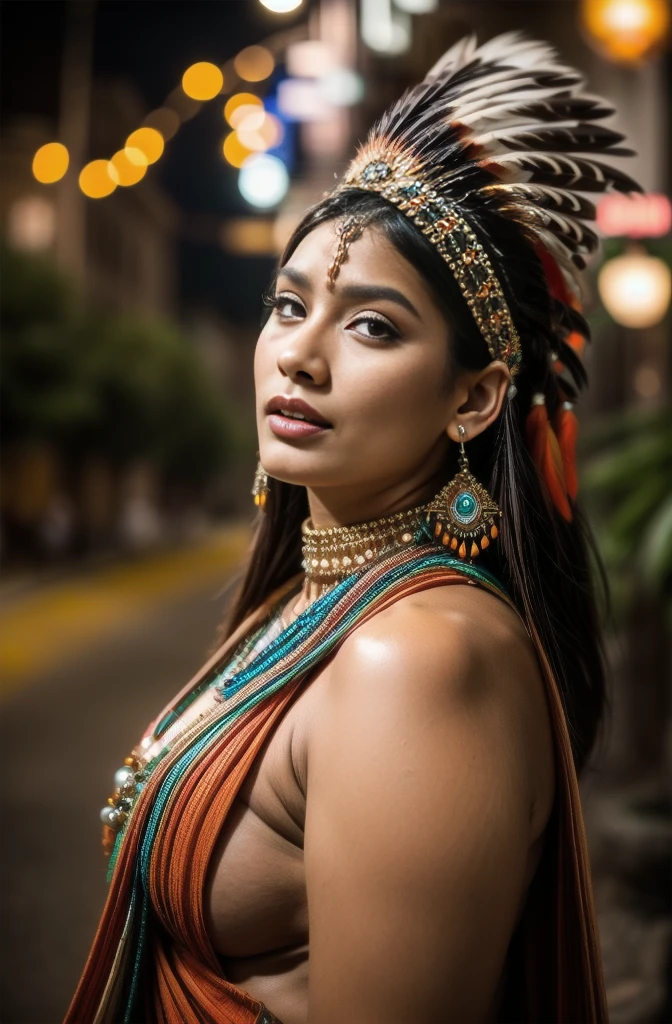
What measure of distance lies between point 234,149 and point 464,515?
7023 millimetres

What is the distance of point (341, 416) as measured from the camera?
4.24 ft

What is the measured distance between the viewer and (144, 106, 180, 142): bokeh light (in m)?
7.65

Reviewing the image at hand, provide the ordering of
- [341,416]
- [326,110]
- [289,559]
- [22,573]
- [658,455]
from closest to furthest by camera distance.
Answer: [341,416] → [289,559] → [658,455] → [326,110] → [22,573]

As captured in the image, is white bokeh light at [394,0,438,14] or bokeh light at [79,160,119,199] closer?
white bokeh light at [394,0,438,14]

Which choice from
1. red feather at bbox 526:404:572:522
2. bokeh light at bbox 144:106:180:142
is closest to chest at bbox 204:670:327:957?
red feather at bbox 526:404:572:522

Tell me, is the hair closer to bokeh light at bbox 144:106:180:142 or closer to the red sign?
the red sign

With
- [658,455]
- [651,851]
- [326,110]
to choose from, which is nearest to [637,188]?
[658,455]

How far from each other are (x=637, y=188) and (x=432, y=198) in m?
0.38

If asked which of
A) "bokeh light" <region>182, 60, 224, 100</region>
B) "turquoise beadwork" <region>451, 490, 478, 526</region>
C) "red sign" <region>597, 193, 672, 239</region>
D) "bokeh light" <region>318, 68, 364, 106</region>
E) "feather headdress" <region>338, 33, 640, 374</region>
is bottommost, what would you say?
"turquoise beadwork" <region>451, 490, 478, 526</region>

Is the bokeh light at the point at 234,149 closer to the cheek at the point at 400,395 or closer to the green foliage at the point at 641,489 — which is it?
the green foliage at the point at 641,489

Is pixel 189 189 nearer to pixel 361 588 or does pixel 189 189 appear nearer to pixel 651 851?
pixel 651 851

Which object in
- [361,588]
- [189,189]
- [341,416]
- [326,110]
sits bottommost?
[361,588]

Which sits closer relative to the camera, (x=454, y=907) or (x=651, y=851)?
(x=454, y=907)

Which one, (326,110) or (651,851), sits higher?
(326,110)
